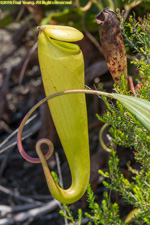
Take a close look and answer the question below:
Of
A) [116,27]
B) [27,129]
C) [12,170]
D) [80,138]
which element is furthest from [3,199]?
[116,27]

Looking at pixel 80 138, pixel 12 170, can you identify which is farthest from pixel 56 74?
pixel 12 170

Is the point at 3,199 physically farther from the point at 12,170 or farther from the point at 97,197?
the point at 97,197

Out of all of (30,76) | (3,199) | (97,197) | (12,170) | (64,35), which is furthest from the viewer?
(30,76)

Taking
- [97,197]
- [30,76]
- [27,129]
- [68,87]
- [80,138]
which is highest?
[68,87]

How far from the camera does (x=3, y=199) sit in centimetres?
162

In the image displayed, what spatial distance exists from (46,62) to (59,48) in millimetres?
39

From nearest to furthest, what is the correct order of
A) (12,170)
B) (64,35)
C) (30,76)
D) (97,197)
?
(64,35)
(97,197)
(12,170)
(30,76)

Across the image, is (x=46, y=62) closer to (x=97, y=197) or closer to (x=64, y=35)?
(x=64, y=35)

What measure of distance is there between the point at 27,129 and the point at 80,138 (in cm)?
128

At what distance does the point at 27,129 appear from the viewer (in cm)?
185

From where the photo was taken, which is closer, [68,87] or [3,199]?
[68,87]

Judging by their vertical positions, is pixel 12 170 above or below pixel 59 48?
Answer: below

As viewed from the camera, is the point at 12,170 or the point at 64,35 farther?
the point at 12,170

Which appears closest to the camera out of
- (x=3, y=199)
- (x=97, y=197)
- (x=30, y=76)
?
(x=97, y=197)
